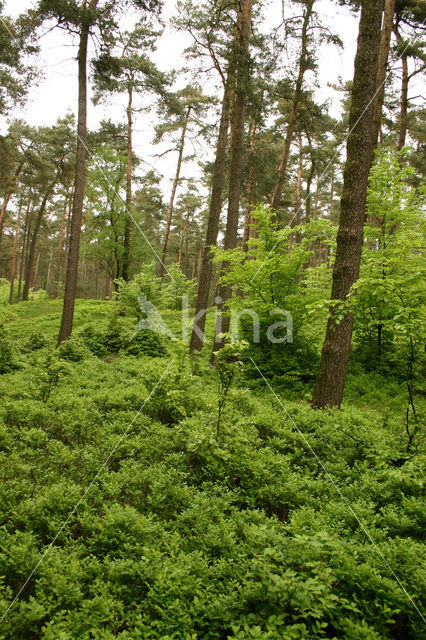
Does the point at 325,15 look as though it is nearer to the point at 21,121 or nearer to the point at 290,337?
the point at 290,337

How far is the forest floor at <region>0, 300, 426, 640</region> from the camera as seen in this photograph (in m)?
2.17

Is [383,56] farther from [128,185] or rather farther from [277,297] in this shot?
[128,185]

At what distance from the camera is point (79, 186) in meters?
10.7

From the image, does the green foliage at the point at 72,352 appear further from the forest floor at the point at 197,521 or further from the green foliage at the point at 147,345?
the forest floor at the point at 197,521

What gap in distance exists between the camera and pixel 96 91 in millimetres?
15227

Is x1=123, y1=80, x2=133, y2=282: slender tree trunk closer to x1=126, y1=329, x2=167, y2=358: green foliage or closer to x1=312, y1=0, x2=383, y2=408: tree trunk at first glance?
x1=126, y1=329, x2=167, y2=358: green foliage

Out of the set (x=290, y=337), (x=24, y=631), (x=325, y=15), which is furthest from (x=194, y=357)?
(x=325, y=15)

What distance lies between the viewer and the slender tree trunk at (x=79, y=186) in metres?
10.4

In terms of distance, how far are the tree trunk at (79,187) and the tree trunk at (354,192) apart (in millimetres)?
7948

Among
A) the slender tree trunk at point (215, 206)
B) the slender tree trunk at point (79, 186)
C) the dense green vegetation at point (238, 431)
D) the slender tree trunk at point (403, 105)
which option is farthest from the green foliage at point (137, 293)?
the slender tree trunk at point (403, 105)

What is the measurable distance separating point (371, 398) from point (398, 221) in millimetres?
4294

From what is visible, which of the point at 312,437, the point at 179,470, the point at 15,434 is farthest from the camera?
the point at 312,437

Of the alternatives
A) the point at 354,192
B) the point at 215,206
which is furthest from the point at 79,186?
the point at 354,192

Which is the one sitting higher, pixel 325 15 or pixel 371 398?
pixel 325 15
